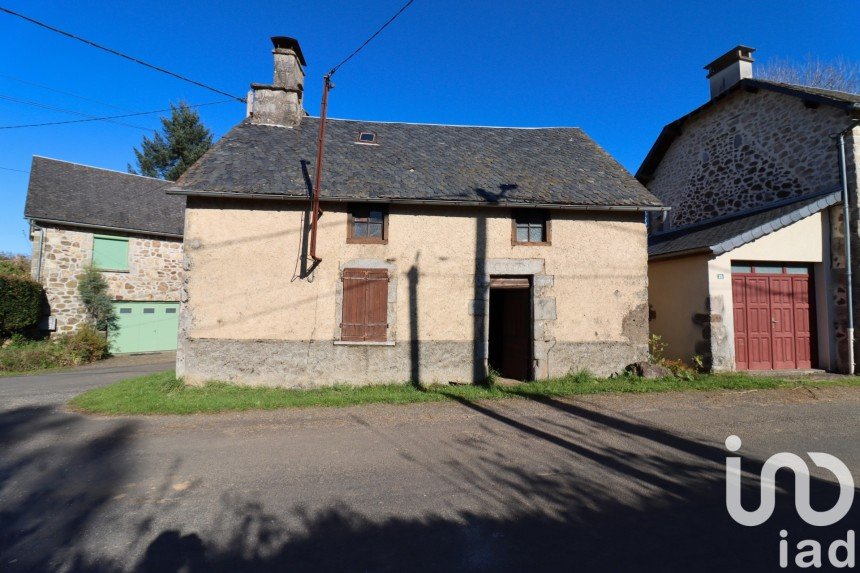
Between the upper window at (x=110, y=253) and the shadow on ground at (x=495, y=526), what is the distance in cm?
1339

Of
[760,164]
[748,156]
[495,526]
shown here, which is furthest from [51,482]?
[748,156]

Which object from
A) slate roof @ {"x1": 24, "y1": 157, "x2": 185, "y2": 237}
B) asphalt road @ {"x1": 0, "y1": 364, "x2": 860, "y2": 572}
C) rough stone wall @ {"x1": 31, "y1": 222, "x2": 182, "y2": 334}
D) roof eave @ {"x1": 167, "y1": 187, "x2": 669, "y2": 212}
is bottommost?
asphalt road @ {"x1": 0, "y1": 364, "x2": 860, "y2": 572}

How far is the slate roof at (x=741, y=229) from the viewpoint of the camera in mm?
8812

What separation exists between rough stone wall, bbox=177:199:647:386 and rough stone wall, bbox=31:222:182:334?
10095 millimetres

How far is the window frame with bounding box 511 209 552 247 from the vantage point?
28.8 ft

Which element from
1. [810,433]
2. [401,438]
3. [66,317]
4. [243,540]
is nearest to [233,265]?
[401,438]

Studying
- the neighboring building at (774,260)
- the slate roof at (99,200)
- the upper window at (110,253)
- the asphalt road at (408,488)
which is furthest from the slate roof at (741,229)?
the upper window at (110,253)

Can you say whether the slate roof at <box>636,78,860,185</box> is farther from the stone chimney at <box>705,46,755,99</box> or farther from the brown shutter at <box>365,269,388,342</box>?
the brown shutter at <box>365,269,388,342</box>

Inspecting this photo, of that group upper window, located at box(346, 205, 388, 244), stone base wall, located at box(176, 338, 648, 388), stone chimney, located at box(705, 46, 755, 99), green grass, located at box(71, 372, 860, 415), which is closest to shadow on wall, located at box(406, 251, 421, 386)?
stone base wall, located at box(176, 338, 648, 388)

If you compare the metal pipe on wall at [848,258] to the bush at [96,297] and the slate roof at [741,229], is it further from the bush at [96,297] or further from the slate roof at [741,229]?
the bush at [96,297]

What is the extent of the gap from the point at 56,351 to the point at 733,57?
75.6 ft

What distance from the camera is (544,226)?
8914 mm

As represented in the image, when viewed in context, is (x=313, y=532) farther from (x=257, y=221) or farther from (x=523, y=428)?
(x=257, y=221)

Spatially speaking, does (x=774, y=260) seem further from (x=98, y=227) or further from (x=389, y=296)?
(x=98, y=227)
